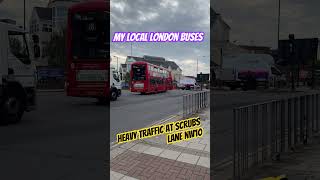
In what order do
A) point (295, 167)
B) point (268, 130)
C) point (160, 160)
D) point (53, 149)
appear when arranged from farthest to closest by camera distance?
point (53, 149) < point (268, 130) < point (160, 160) < point (295, 167)

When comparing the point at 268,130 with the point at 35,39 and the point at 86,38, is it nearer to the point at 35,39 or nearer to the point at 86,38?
Answer: the point at 35,39

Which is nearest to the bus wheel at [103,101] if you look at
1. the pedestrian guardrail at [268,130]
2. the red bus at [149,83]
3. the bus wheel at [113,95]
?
the bus wheel at [113,95]

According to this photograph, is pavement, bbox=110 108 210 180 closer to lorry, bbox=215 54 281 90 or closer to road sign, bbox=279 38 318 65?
road sign, bbox=279 38 318 65

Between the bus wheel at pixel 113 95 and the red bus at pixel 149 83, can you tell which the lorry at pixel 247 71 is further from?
the red bus at pixel 149 83

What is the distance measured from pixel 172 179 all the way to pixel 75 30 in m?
10.1

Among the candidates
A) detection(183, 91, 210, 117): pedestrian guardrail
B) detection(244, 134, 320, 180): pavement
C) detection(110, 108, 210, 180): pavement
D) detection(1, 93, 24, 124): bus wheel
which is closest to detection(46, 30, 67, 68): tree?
detection(183, 91, 210, 117): pedestrian guardrail

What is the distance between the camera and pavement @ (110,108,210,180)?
19.1ft

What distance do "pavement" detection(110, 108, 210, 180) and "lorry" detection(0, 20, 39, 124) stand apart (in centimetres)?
476

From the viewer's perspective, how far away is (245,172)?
5766 mm

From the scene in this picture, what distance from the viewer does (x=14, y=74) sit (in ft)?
38.8

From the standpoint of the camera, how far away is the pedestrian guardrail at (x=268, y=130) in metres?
5.65

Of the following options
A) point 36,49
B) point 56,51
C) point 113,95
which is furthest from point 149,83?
point 56,51

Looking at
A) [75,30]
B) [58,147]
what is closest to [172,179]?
[58,147]

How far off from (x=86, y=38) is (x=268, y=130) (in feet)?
30.9
